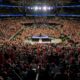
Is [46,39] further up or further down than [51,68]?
further down

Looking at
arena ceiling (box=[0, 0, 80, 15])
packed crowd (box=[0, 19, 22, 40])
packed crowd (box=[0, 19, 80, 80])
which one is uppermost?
arena ceiling (box=[0, 0, 80, 15])

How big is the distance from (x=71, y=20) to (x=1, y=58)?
1113 inches

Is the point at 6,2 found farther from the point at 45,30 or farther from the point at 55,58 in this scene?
the point at 55,58

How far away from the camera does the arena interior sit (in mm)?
10127

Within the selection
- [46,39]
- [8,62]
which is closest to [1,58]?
[8,62]

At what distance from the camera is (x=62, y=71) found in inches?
401

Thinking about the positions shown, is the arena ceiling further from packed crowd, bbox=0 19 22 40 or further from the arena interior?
packed crowd, bbox=0 19 22 40

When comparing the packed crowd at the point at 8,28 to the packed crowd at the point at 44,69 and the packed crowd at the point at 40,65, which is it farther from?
the packed crowd at the point at 44,69

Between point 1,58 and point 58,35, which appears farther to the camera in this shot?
point 58,35

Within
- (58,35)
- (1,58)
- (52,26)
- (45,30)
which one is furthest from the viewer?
(52,26)

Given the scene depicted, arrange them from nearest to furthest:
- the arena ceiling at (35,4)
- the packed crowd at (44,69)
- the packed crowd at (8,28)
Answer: the packed crowd at (44,69)
the packed crowd at (8,28)
the arena ceiling at (35,4)

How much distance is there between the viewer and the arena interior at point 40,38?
10.1 metres

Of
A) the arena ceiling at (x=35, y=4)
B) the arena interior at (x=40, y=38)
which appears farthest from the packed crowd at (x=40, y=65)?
the arena ceiling at (x=35, y=4)

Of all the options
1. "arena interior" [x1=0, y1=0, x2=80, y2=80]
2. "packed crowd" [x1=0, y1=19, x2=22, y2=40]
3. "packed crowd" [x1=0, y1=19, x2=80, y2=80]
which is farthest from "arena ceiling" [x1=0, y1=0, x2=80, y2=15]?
"packed crowd" [x1=0, y1=19, x2=80, y2=80]
